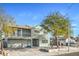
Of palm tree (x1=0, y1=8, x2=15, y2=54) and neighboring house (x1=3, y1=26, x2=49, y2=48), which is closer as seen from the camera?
palm tree (x1=0, y1=8, x2=15, y2=54)

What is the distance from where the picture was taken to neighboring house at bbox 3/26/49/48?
6422mm

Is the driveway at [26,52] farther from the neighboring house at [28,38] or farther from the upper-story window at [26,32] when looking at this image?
the upper-story window at [26,32]

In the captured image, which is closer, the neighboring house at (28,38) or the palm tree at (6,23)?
the palm tree at (6,23)

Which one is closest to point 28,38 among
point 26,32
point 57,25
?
point 26,32

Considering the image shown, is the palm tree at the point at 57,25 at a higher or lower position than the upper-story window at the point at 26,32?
higher

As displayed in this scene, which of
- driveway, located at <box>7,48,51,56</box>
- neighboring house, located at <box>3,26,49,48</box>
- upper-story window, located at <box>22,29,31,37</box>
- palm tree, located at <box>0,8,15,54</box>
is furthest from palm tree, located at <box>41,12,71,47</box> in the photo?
palm tree, located at <box>0,8,15,54</box>

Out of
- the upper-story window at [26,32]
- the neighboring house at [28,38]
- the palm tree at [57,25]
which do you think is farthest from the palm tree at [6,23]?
the palm tree at [57,25]

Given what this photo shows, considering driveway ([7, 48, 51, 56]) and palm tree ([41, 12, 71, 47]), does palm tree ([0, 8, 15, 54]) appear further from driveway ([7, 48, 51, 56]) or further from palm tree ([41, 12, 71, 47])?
palm tree ([41, 12, 71, 47])

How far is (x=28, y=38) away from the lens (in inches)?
257

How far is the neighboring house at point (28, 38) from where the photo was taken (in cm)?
642

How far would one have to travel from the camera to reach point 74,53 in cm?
638

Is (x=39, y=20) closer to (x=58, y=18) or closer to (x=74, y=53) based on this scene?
(x=58, y=18)

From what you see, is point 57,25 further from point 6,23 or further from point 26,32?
point 6,23

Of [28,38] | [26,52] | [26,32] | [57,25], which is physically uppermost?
[57,25]
